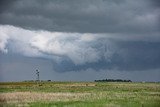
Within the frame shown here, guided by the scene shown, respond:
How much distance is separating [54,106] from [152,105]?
1130cm

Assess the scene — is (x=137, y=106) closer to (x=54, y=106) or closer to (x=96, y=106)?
(x=96, y=106)

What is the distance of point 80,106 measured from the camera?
43.3 m

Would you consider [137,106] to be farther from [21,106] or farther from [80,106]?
[21,106]

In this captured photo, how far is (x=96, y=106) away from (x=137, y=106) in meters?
4.76

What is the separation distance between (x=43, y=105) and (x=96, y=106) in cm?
639

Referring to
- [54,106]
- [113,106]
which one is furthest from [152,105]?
[54,106]

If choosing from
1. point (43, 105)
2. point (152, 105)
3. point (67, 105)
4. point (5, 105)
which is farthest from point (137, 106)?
point (5, 105)

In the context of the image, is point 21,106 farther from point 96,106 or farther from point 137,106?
point 137,106

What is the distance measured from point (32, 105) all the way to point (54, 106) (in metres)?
3.00

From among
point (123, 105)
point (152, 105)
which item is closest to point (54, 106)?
point (123, 105)

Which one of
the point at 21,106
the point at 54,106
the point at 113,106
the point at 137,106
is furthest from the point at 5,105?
the point at 137,106

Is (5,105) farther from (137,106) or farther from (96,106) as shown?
(137,106)

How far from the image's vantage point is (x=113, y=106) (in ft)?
141

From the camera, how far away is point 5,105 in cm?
4422
